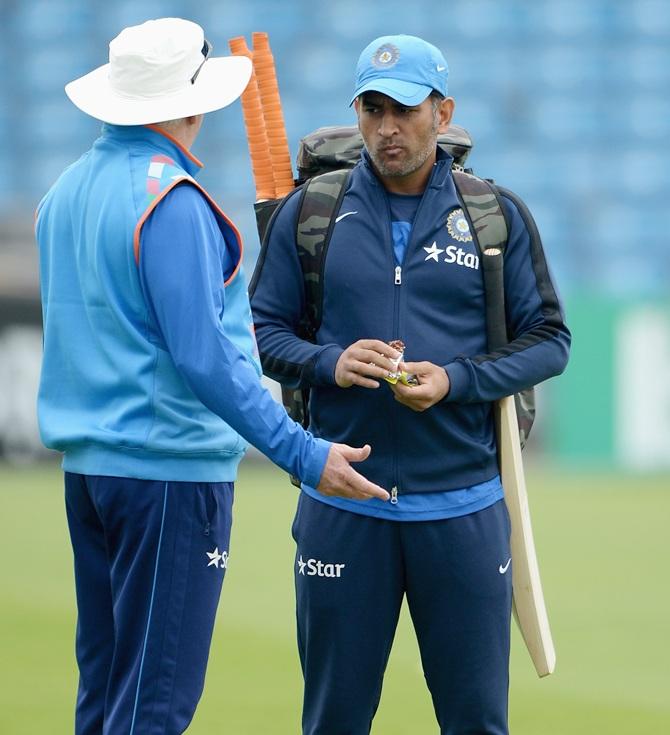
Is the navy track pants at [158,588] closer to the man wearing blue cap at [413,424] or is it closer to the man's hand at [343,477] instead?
the man's hand at [343,477]

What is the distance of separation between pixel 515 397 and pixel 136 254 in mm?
1135

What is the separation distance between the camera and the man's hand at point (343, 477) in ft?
9.84

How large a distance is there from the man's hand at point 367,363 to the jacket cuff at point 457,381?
5.6 inches

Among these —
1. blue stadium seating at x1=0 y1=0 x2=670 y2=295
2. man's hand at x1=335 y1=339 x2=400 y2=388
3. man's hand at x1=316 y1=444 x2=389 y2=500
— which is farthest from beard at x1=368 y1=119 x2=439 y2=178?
blue stadium seating at x1=0 y1=0 x2=670 y2=295

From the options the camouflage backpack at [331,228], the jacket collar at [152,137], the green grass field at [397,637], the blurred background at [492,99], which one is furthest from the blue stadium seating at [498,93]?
the jacket collar at [152,137]

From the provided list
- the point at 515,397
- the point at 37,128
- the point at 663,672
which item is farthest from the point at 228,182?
the point at 515,397

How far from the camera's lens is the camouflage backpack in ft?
11.3

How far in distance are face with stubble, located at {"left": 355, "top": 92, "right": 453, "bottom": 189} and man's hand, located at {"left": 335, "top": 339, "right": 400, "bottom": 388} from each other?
0.43 m

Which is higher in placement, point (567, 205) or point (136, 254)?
point (136, 254)

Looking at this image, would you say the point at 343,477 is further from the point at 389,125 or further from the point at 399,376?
the point at 389,125

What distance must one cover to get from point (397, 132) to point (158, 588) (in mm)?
1180

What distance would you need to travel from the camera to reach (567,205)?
16.8 m

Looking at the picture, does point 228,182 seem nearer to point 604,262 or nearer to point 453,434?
point 604,262

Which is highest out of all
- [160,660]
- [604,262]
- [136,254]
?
[136,254]
